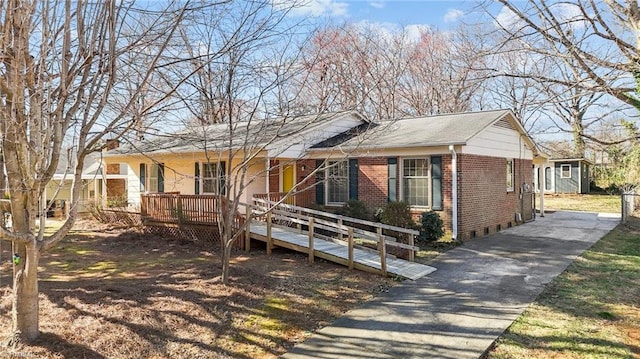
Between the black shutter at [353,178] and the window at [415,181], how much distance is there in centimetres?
168

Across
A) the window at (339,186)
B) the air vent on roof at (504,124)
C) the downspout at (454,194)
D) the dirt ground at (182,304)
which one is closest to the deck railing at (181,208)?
the dirt ground at (182,304)

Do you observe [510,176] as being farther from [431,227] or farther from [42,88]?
[42,88]

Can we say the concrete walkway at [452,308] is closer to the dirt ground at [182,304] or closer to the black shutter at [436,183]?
the dirt ground at [182,304]

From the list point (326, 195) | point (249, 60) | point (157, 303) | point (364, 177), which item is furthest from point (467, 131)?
point (157, 303)

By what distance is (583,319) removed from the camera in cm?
656

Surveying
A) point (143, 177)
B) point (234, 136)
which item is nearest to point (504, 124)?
point (234, 136)

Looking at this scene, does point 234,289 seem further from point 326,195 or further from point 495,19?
point 326,195

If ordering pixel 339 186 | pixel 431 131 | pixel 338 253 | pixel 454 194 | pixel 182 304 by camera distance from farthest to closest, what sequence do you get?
pixel 339 186 → pixel 431 131 → pixel 454 194 → pixel 338 253 → pixel 182 304

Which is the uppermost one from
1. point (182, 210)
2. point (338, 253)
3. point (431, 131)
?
point (431, 131)

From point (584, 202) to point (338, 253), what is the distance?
78.6ft

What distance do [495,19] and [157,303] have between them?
717 centimetres

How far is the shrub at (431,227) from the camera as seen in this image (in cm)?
1232

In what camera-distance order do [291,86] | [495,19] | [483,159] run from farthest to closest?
1. [483,159]
2. [291,86]
3. [495,19]

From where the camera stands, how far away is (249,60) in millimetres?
7832
